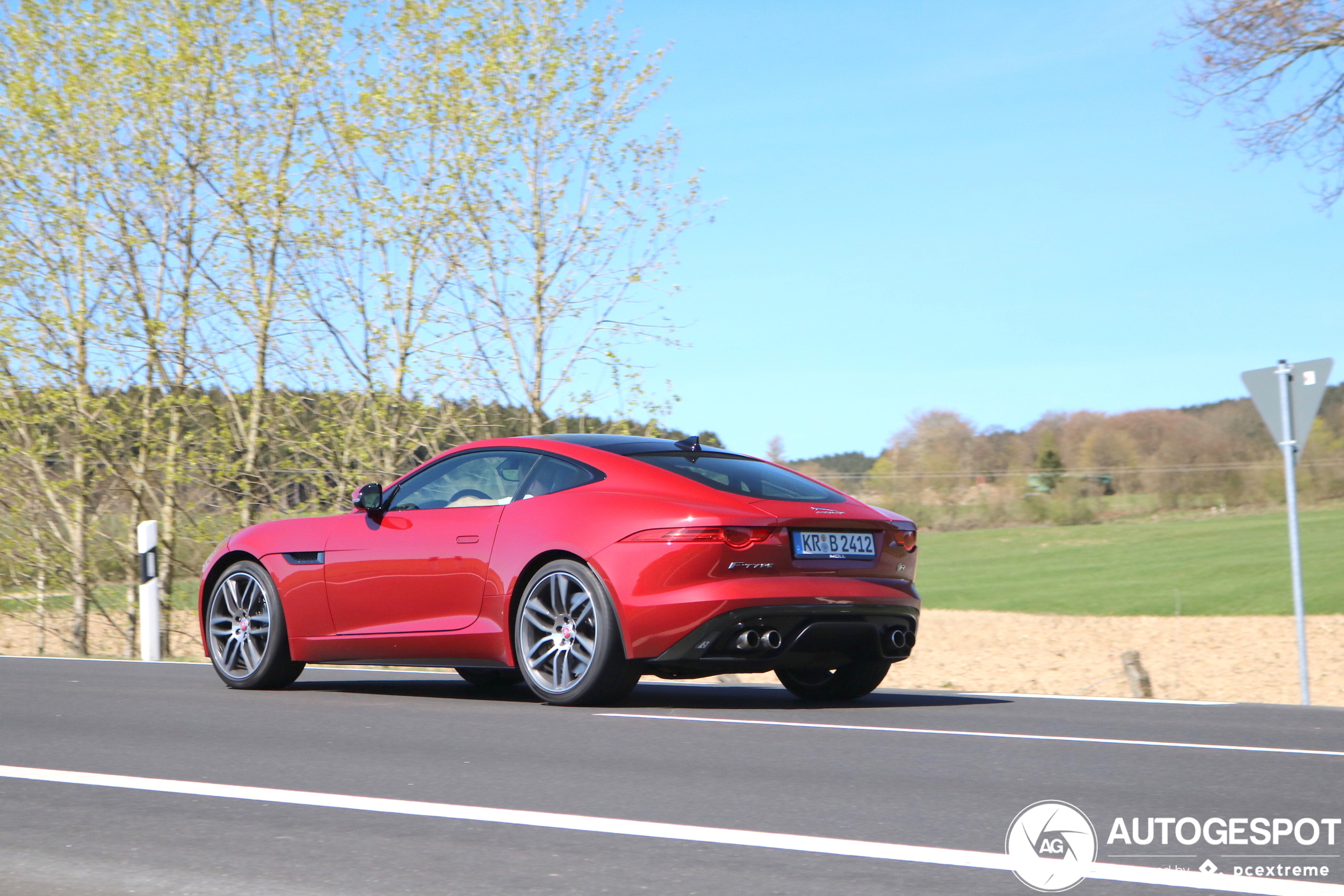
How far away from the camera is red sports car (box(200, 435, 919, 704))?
23.5ft

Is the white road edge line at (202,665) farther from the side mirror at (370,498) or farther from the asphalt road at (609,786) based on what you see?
the asphalt road at (609,786)

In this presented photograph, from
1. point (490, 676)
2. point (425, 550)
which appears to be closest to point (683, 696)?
point (490, 676)

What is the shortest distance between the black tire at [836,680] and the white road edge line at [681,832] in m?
3.82

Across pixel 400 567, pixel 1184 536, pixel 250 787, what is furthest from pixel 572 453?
pixel 1184 536

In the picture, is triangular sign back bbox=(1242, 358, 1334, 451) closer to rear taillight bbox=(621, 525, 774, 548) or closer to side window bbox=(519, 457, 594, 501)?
rear taillight bbox=(621, 525, 774, 548)

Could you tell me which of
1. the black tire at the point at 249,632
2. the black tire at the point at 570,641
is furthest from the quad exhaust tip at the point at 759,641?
the black tire at the point at 249,632

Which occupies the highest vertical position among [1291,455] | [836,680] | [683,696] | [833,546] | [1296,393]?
[1296,393]

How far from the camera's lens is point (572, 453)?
7.97 m

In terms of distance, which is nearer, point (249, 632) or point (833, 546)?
point (833, 546)

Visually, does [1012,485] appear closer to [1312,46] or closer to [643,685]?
[1312,46]

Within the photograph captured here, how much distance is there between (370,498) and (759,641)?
9.01 feet

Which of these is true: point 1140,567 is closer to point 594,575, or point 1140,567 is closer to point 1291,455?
point 1291,455

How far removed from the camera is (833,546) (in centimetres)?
753

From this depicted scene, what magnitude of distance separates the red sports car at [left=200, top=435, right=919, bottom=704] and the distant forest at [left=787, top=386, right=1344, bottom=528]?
59.6 m
